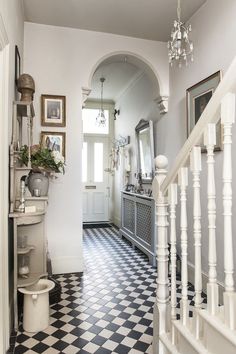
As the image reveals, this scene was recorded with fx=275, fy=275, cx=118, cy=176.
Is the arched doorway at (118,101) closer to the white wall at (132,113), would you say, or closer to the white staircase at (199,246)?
the white wall at (132,113)

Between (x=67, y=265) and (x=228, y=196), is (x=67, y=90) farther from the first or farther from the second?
(x=228, y=196)

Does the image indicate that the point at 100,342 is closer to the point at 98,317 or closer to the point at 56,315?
the point at 98,317

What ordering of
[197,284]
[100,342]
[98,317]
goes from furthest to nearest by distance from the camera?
[98,317] → [100,342] → [197,284]

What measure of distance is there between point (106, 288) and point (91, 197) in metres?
4.14

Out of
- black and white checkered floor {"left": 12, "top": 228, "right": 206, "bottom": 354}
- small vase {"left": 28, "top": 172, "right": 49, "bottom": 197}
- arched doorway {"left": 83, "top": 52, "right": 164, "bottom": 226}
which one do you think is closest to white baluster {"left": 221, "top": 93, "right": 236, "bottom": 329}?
black and white checkered floor {"left": 12, "top": 228, "right": 206, "bottom": 354}

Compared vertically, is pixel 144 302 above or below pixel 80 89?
below

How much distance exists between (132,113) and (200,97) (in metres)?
2.73

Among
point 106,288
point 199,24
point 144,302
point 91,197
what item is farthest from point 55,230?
point 91,197

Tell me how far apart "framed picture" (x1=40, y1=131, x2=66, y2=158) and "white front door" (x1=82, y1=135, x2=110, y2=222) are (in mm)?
3500

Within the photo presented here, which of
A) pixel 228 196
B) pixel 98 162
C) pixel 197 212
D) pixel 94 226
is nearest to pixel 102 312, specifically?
pixel 197 212

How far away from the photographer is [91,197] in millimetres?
Answer: 7117

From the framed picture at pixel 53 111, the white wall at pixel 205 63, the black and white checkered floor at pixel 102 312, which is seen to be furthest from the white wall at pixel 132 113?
the black and white checkered floor at pixel 102 312

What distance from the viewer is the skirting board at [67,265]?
11.6 ft

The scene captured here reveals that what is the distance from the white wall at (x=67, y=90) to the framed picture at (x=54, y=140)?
68mm
